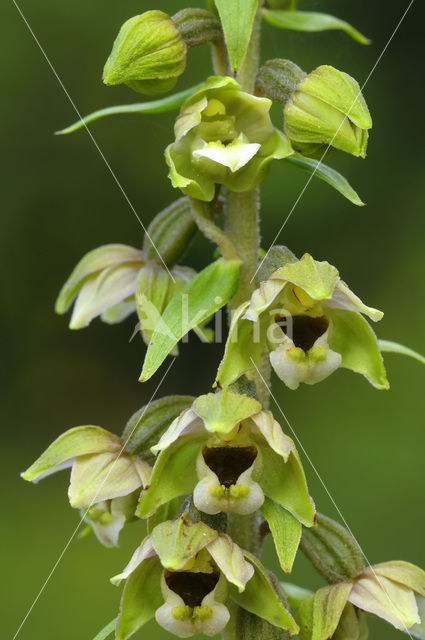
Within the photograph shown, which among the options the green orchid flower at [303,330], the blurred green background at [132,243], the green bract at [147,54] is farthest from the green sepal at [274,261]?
the blurred green background at [132,243]

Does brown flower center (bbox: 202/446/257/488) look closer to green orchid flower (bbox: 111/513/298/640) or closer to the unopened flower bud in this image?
green orchid flower (bbox: 111/513/298/640)

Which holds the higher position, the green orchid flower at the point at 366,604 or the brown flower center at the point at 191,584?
the brown flower center at the point at 191,584

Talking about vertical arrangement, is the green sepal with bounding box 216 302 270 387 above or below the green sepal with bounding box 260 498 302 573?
above

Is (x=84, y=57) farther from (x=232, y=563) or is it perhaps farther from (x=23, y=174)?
(x=232, y=563)

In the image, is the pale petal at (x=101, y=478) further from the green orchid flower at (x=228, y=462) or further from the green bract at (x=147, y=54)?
the green bract at (x=147, y=54)

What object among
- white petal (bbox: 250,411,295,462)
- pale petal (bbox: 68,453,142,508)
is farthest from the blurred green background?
white petal (bbox: 250,411,295,462)

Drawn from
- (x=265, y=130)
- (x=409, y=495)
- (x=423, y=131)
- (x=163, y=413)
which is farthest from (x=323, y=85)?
(x=423, y=131)
